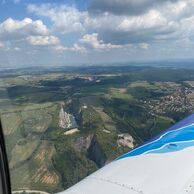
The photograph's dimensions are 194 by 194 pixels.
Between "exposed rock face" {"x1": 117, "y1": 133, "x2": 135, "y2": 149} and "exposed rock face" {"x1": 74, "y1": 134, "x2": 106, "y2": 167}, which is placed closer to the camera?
"exposed rock face" {"x1": 74, "y1": 134, "x2": 106, "y2": 167}

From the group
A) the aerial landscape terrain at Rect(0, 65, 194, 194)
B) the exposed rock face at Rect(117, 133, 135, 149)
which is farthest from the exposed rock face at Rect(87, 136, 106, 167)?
the exposed rock face at Rect(117, 133, 135, 149)

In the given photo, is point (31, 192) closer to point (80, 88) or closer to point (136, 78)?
point (80, 88)

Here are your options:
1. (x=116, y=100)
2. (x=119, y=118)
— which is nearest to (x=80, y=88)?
(x=119, y=118)

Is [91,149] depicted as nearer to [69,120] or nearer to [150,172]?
[69,120]

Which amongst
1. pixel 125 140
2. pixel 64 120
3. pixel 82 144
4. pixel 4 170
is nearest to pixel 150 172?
pixel 4 170

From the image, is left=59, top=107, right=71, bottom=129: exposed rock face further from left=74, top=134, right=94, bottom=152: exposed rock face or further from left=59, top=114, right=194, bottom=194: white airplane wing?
left=59, top=114, right=194, bottom=194: white airplane wing

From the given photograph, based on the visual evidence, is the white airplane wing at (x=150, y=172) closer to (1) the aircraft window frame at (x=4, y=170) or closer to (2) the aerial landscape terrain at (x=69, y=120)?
(1) the aircraft window frame at (x=4, y=170)
